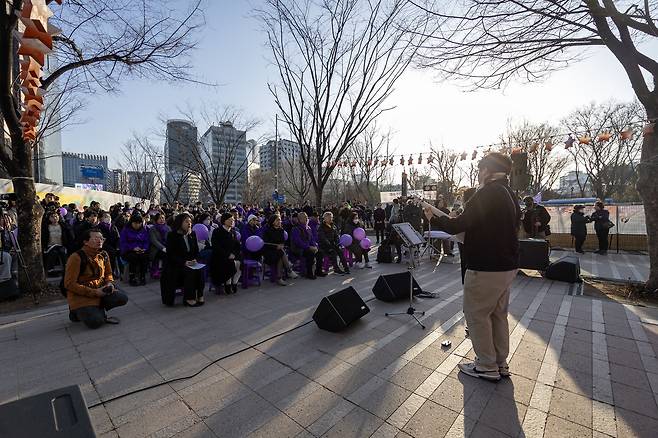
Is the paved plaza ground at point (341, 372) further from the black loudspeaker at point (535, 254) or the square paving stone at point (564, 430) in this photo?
the black loudspeaker at point (535, 254)

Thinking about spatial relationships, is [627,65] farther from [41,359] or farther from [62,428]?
[41,359]

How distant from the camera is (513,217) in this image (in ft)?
10.7

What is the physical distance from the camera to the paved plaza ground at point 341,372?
2721mm

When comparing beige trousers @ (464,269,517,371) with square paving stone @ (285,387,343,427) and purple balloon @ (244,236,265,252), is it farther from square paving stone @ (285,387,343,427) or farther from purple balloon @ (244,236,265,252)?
purple balloon @ (244,236,265,252)

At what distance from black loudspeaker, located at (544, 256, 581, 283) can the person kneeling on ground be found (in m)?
9.64

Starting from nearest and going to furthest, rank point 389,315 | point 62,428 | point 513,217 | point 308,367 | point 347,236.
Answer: point 62,428
point 513,217
point 308,367
point 389,315
point 347,236

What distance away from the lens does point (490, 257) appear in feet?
10.4

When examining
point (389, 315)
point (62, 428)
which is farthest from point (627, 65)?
point (62, 428)

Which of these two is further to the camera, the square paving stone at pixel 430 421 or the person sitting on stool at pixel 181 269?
the person sitting on stool at pixel 181 269

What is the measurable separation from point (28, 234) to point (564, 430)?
929 centimetres

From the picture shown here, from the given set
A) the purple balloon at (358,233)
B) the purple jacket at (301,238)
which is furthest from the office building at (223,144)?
the purple jacket at (301,238)

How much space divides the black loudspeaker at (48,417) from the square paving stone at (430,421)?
7.63ft

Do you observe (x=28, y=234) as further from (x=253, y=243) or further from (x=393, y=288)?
(x=393, y=288)

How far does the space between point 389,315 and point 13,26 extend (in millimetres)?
8481
